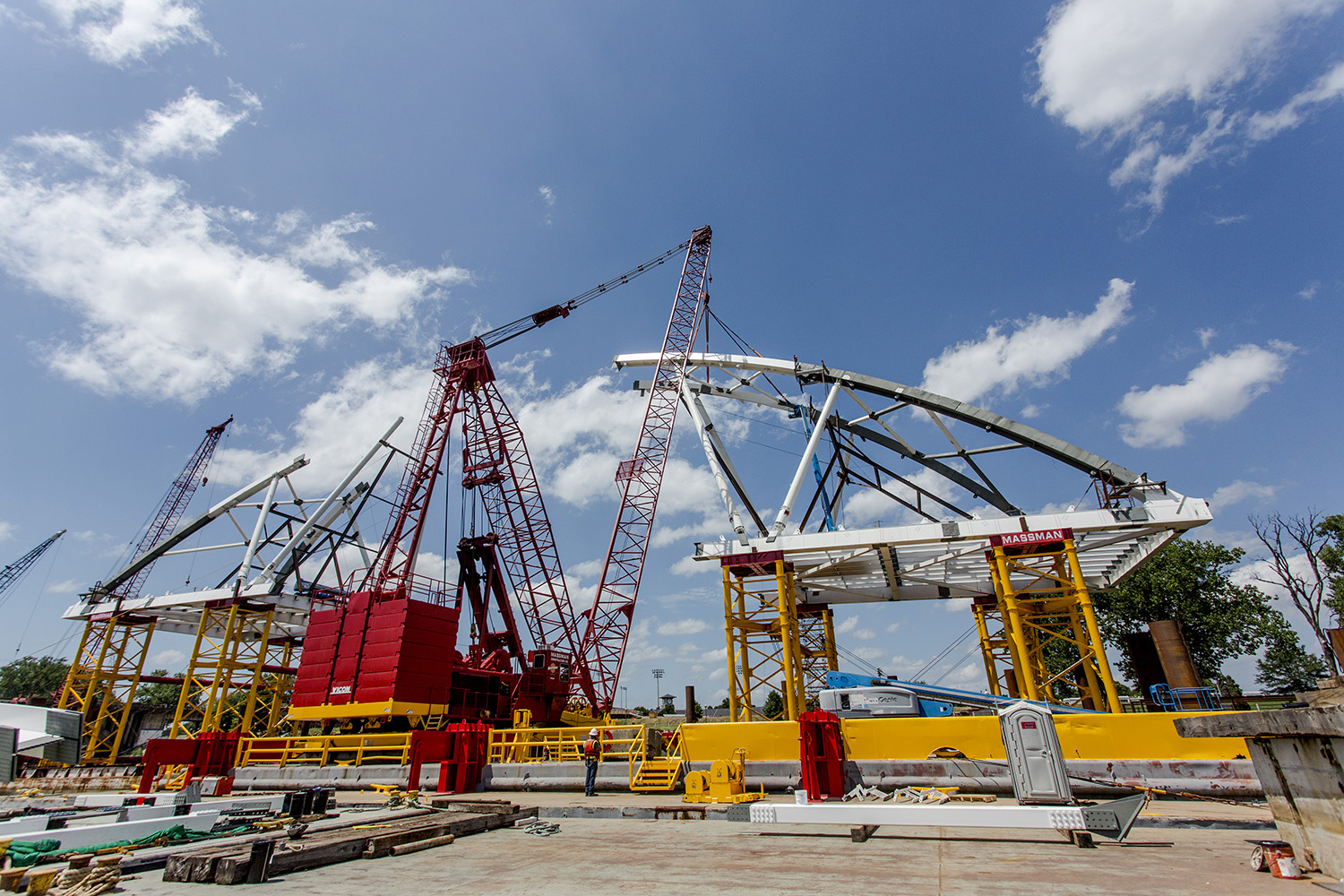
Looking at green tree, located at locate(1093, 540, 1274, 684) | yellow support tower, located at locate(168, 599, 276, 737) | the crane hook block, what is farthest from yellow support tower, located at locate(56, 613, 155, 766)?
green tree, located at locate(1093, 540, 1274, 684)

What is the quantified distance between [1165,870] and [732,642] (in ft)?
61.7

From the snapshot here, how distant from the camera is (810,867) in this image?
7836 millimetres

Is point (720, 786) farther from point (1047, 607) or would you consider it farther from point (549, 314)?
point (549, 314)

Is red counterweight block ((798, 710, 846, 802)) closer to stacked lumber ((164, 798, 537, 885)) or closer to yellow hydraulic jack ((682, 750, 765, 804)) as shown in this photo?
yellow hydraulic jack ((682, 750, 765, 804))

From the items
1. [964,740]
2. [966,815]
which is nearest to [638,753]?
[964,740]

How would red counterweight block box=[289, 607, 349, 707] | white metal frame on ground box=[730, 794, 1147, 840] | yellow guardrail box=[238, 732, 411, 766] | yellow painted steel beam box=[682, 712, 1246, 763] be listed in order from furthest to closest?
red counterweight block box=[289, 607, 349, 707], yellow guardrail box=[238, 732, 411, 766], yellow painted steel beam box=[682, 712, 1246, 763], white metal frame on ground box=[730, 794, 1147, 840]

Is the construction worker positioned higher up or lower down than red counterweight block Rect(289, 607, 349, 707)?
lower down

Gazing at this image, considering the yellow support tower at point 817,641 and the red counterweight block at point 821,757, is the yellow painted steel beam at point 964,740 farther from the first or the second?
the yellow support tower at point 817,641

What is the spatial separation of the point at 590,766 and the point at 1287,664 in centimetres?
6842

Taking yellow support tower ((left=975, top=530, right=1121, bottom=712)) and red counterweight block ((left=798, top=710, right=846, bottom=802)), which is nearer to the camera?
red counterweight block ((left=798, top=710, right=846, bottom=802))

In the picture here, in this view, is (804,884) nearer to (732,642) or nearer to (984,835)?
(984,835)

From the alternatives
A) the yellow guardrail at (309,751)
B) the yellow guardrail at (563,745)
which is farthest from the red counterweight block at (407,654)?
the yellow guardrail at (563,745)

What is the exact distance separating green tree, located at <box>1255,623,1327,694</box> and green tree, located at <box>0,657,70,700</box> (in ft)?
529

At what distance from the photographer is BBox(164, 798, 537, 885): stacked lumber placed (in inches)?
304
